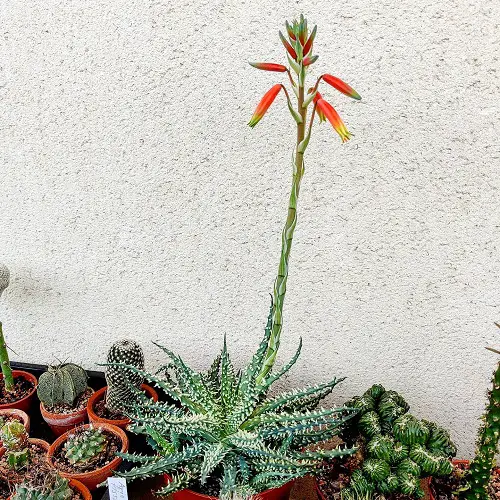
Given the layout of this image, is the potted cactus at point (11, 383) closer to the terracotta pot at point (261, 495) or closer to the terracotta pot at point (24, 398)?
the terracotta pot at point (24, 398)

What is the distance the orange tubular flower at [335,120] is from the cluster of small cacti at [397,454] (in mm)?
807

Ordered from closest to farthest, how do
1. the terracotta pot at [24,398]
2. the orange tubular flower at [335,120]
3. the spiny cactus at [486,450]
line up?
the orange tubular flower at [335,120] < the spiny cactus at [486,450] < the terracotta pot at [24,398]

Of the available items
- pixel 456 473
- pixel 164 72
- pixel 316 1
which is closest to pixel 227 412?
pixel 456 473

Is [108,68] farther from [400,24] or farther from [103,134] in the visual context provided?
[400,24]

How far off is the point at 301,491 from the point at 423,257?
834 mm

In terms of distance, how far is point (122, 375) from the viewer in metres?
1.68

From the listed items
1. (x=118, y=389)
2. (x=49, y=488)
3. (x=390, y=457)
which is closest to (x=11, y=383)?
(x=118, y=389)

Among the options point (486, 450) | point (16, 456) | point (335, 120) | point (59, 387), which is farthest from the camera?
point (59, 387)

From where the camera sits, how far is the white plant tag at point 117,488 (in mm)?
1451

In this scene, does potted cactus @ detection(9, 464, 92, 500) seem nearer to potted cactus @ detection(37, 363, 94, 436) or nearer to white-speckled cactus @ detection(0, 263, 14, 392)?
potted cactus @ detection(37, 363, 94, 436)

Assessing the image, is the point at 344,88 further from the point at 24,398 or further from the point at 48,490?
the point at 24,398

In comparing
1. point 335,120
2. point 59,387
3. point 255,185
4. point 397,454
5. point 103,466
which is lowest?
point 103,466

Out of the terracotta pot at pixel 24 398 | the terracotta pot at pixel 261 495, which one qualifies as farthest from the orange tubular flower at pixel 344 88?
the terracotta pot at pixel 24 398

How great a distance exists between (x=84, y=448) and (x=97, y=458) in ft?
0.17
